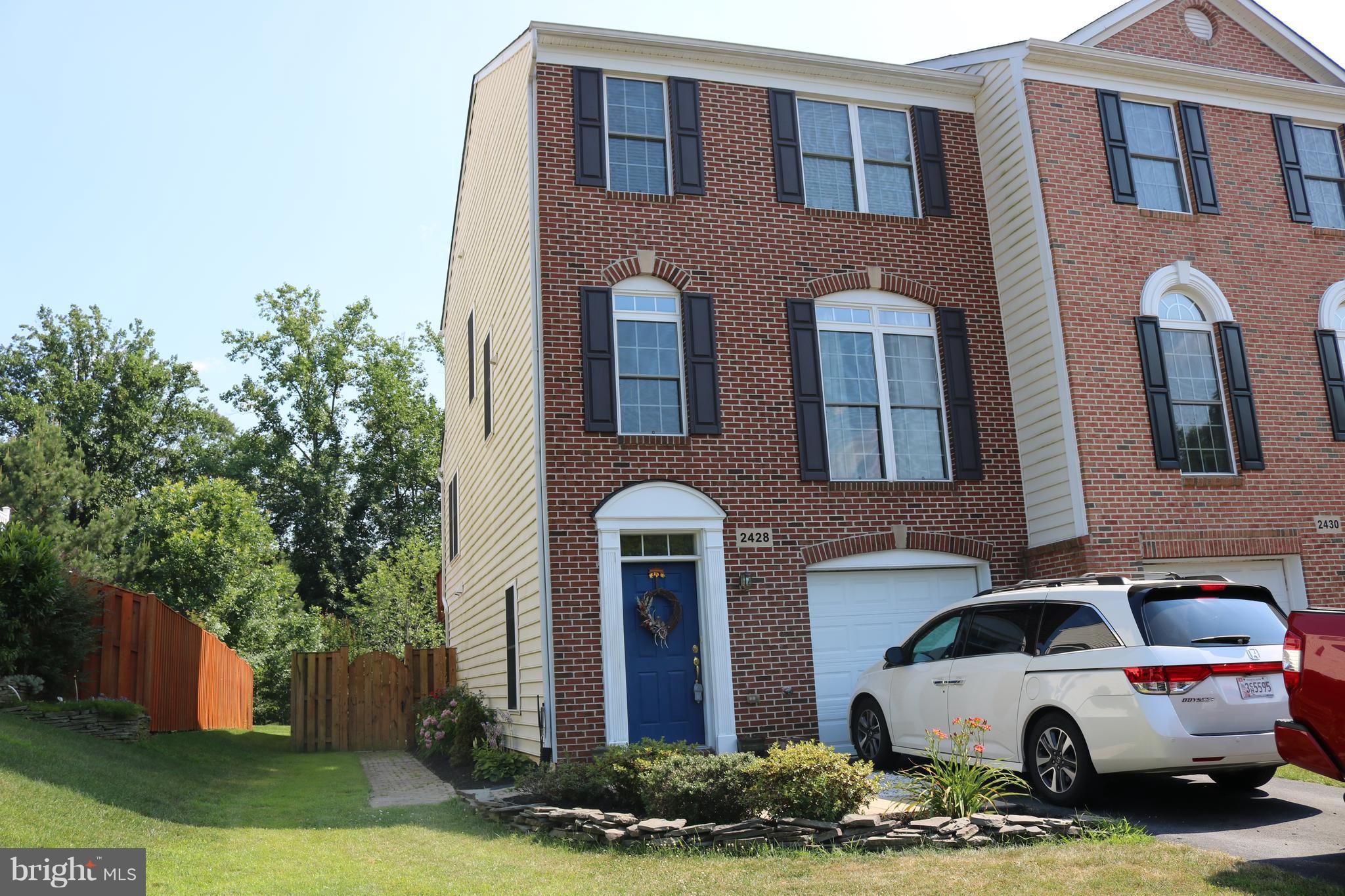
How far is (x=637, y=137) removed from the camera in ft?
41.6

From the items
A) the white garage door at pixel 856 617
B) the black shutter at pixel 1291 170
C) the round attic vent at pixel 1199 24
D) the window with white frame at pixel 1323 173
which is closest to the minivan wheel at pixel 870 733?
the white garage door at pixel 856 617

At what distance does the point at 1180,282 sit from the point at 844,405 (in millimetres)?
4992

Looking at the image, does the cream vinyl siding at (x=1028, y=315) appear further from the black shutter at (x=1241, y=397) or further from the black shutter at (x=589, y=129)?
the black shutter at (x=589, y=129)

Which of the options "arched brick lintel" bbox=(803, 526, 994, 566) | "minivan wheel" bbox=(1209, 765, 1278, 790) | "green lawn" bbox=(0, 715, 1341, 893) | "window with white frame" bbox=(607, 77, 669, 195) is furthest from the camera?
"window with white frame" bbox=(607, 77, 669, 195)

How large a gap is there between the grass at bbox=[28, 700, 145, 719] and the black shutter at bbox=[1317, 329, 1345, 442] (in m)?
16.0

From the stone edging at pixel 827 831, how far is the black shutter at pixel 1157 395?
6.90m

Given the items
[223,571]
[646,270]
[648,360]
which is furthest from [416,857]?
[223,571]

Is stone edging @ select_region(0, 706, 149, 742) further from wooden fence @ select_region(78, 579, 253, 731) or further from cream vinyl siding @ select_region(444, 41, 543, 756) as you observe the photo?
cream vinyl siding @ select_region(444, 41, 543, 756)

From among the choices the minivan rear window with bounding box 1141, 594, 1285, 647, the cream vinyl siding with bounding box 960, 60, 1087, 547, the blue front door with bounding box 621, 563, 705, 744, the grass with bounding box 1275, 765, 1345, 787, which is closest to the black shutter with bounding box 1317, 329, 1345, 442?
the cream vinyl siding with bounding box 960, 60, 1087, 547

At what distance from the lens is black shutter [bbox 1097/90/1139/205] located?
44.2 ft

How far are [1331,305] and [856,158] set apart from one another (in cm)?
711

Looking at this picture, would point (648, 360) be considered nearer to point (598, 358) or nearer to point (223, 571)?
point (598, 358)

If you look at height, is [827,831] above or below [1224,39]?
below

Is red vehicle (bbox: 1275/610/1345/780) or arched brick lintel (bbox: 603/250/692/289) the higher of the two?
arched brick lintel (bbox: 603/250/692/289)
